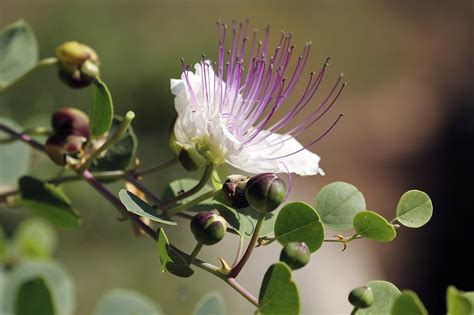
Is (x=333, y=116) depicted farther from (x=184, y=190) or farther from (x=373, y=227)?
(x=373, y=227)

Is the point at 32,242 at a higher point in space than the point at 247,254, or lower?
lower

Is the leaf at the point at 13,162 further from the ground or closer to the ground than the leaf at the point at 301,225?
closer to the ground

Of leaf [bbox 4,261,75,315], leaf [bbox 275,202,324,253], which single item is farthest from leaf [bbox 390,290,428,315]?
leaf [bbox 4,261,75,315]

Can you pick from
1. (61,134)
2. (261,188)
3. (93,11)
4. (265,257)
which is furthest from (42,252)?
(93,11)

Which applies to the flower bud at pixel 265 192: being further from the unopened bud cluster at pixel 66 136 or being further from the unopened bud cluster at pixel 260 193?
the unopened bud cluster at pixel 66 136

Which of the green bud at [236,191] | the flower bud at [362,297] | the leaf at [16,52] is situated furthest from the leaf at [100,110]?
the flower bud at [362,297]

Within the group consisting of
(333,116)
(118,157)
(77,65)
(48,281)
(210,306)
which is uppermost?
(77,65)

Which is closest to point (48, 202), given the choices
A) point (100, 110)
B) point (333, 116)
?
point (100, 110)
